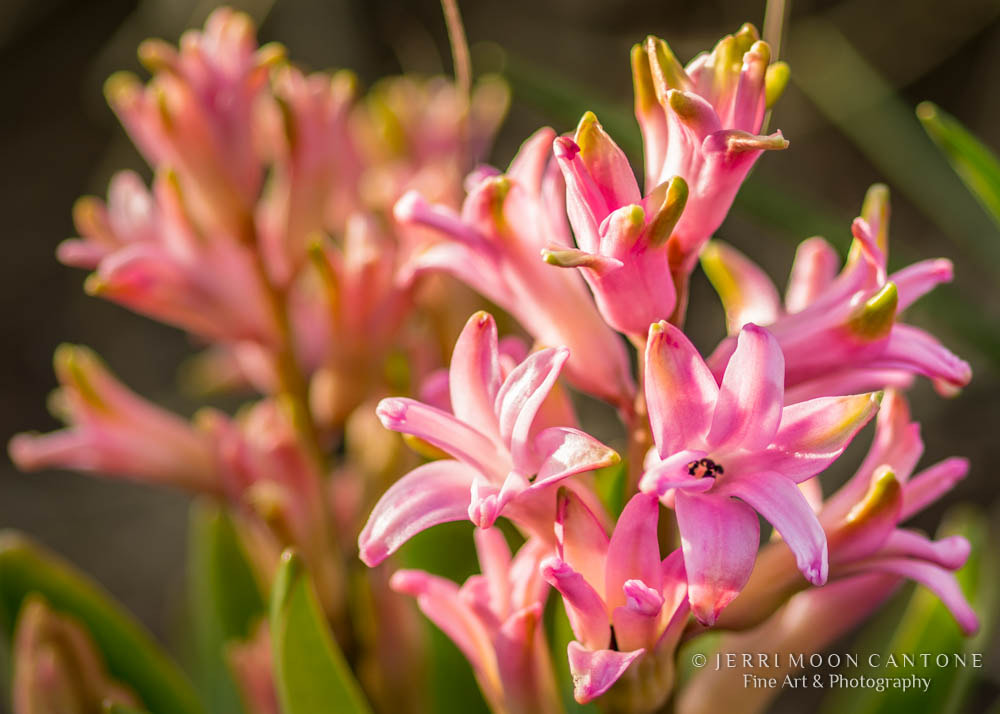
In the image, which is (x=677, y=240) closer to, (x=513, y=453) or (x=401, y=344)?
(x=513, y=453)

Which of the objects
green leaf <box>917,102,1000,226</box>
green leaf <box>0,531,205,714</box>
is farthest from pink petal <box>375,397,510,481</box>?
green leaf <box>0,531,205,714</box>

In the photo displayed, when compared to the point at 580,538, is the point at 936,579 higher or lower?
lower

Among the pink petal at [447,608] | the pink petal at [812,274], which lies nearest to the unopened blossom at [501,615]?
the pink petal at [447,608]

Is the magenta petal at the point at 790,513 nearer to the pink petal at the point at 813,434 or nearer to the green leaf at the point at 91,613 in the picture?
the pink petal at the point at 813,434

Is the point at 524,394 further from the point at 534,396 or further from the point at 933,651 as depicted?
the point at 933,651

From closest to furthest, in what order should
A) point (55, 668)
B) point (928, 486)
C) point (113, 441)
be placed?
point (928, 486), point (55, 668), point (113, 441)

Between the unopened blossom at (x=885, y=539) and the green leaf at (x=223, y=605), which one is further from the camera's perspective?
the green leaf at (x=223, y=605)

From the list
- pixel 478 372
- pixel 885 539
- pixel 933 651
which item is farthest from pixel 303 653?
pixel 933 651

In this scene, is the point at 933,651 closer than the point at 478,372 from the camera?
No
